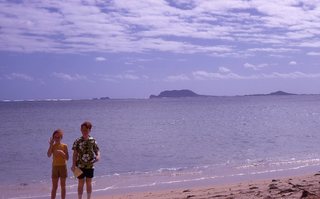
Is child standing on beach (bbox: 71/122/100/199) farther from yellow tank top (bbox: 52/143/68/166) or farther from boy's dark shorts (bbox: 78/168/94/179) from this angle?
yellow tank top (bbox: 52/143/68/166)

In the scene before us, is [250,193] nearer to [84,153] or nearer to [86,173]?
[86,173]

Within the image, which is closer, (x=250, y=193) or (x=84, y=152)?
(x=84, y=152)

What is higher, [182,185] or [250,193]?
[250,193]

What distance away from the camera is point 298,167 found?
58.6 feet

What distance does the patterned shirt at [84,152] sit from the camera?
8.48 meters

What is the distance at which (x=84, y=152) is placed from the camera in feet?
27.9

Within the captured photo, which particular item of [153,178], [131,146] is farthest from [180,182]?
[131,146]

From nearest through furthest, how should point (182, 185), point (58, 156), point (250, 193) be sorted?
point (58, 156), point (250, 193), point (182, 185)

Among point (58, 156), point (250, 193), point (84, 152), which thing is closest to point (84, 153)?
point (84, 152)

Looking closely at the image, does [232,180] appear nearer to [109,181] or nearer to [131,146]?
[109,181]

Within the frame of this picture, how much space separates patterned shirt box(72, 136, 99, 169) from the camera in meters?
8.48

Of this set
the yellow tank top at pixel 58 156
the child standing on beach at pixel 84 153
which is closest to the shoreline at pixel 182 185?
the child standing on beach at pixel 84 153

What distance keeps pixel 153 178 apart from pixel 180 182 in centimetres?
161

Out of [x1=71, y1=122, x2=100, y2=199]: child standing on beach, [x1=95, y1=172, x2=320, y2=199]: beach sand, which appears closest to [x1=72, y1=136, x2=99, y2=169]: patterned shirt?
[x1=71, y1=122, x2=100, y2=199]: child standing on beach
